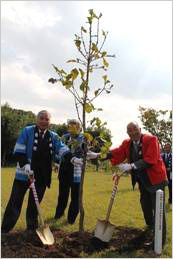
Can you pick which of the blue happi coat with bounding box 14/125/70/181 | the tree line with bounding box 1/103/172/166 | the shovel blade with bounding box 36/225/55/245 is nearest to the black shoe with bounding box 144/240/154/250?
the shovel blade with bounding box 36/225/55/245

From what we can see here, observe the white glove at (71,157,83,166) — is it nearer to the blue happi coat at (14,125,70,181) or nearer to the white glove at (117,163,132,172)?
the blue happi coat at (14,125,70,181)

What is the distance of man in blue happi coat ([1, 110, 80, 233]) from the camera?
6.11 m

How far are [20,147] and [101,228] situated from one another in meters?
1.85

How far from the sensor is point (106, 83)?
5.96m

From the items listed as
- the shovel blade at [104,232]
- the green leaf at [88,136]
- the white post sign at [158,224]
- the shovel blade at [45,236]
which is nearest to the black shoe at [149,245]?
the white post sign at [158,224]

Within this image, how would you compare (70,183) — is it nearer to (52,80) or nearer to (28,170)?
(28,170)

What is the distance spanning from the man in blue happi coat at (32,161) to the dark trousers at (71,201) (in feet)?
3.63

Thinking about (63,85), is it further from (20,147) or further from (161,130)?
(161,130)

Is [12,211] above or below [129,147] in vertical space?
below

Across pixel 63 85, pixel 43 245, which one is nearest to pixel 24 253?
pixel 43 245

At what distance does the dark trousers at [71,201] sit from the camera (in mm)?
7398

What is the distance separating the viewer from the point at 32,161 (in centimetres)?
629

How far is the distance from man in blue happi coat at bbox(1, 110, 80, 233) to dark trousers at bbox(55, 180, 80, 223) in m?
1.11

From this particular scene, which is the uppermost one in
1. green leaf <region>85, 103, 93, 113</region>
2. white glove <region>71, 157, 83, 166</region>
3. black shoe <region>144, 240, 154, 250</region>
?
green leaf <region>85, 103, 93, 113</region>
